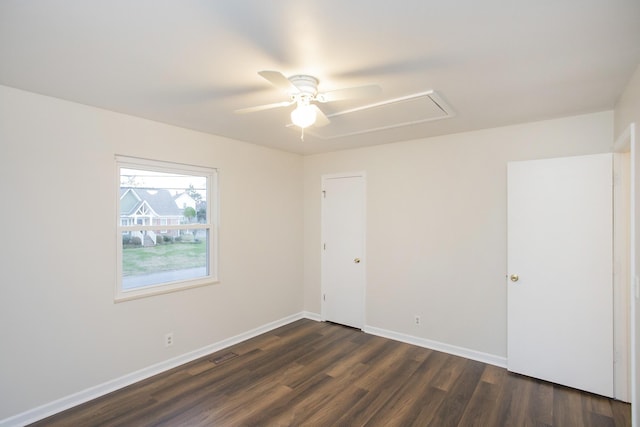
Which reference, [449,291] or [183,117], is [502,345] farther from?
[183,117]

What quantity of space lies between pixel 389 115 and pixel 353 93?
3.68ft

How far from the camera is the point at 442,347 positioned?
148 inches

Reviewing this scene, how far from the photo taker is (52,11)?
1.49 meters

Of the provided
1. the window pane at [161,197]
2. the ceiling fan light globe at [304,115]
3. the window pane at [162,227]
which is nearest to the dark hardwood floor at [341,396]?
the window pane at [162,227]

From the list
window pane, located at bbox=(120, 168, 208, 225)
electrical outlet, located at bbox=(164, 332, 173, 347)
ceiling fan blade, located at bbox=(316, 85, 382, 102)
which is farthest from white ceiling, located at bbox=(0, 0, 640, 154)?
electrical outlet, located at bbox=(164, 332, 173, 347)

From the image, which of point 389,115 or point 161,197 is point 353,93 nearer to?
point 389,115

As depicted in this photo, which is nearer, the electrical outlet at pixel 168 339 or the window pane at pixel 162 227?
the window pane at pixel 162 227

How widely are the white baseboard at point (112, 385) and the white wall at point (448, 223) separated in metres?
1.87

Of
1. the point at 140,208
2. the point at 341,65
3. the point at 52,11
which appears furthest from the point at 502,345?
the point at 52,11

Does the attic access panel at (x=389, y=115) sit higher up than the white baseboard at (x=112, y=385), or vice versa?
the attic access panel at (x=389, y=115)

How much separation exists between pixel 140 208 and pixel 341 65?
2.41 metres

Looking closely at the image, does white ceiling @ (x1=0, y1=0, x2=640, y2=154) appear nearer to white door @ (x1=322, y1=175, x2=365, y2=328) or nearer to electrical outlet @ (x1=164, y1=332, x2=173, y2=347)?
white door @ (x1=322, y1=175, x2=365, y2=328)

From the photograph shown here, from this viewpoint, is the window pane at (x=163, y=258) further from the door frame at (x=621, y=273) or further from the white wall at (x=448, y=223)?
the door frame at (x=621, y=273)

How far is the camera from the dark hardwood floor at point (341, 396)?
2482 mm
